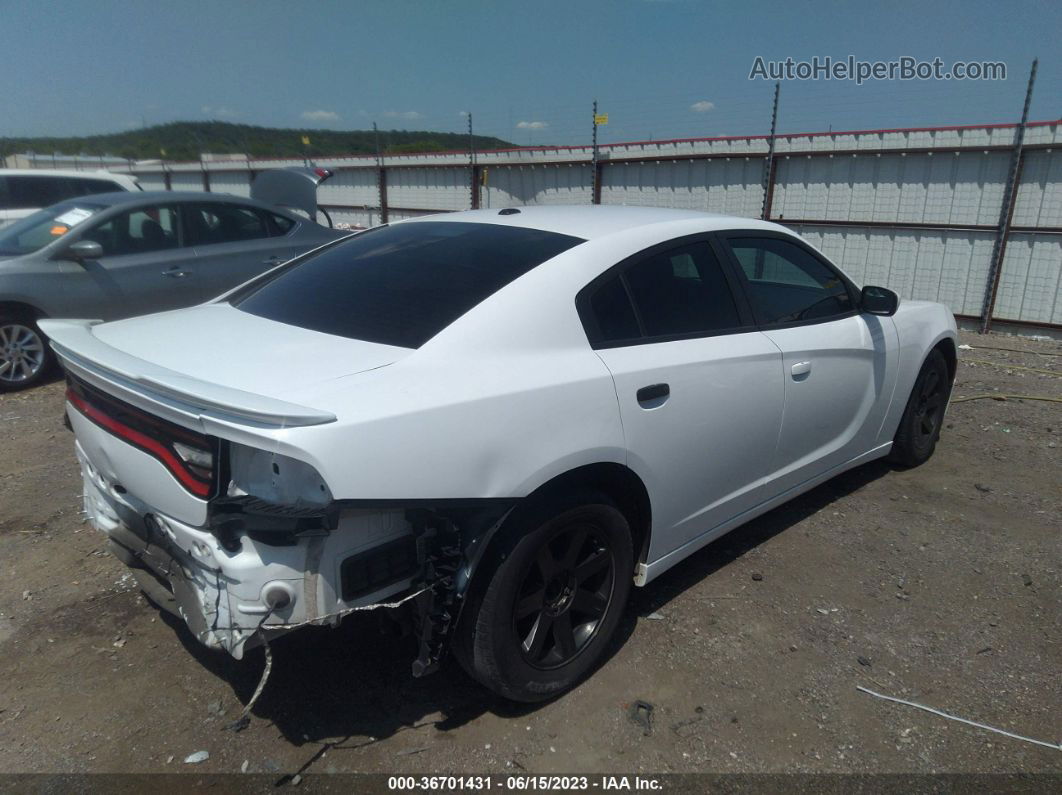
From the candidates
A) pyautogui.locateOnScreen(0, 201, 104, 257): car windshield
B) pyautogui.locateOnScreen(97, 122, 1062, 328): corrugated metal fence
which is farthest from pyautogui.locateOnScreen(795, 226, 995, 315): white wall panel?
pyautogui.locateOnScreen(0, 201, 104, 257): car windshield

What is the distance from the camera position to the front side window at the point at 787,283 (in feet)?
11.2

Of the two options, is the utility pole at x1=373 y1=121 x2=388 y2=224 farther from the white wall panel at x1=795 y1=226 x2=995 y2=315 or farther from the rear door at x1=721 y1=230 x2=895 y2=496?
the rear door at x1=721 y1=230 x2=895 y2=496

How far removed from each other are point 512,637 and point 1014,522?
3.26 m

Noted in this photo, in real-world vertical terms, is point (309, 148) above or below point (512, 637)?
above

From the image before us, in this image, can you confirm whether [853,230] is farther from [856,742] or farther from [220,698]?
[220,698]

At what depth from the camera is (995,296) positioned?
9.05 m

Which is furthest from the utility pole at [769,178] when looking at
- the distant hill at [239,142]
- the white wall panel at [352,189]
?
→ the white wall panel at [352,189]

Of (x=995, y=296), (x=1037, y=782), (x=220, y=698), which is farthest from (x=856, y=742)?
(x=995, y=296)

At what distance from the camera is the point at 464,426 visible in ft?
6.97

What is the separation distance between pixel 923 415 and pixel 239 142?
1911cm

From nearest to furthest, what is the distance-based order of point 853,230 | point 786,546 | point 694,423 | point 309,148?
point 694,423 < point 786,546 < point 853,230 < point 309,148

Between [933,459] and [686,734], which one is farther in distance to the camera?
[933,459]

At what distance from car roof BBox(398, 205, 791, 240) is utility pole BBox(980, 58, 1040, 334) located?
6.81 meters

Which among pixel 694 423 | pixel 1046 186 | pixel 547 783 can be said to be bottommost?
pixel 547 783
